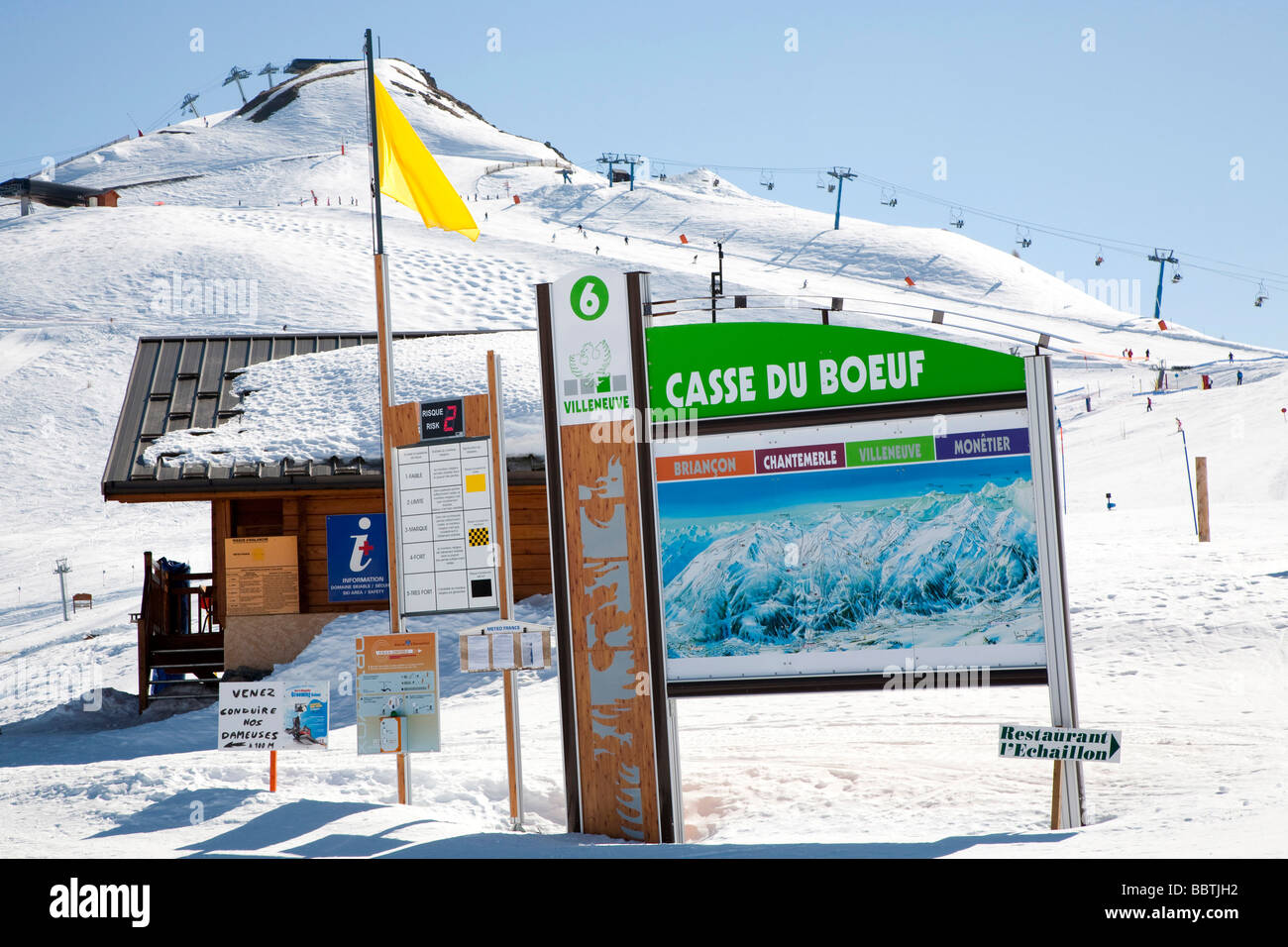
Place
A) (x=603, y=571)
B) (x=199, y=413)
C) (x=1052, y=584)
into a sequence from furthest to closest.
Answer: (x=199, y=413)
(x=603, y=571)
(x=1052, y=584)

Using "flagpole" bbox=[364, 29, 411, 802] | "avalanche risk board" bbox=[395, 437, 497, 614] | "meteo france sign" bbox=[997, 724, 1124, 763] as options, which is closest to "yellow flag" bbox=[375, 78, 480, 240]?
"flagpole" bbox=[364, 29, 411, 802]

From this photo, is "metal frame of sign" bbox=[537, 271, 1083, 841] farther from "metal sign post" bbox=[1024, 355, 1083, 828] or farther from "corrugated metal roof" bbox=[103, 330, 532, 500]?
"corrugated metal roof" bbox=[103, 330, 532, 500]

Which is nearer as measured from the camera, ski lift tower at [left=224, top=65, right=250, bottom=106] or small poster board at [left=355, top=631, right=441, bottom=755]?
small poster board at [left=355, top=631, right=441, bottom=755]

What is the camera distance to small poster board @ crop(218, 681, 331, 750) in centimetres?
933

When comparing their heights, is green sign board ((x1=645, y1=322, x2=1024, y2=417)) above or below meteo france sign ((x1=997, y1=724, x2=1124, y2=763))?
above

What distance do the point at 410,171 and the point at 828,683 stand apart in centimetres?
617

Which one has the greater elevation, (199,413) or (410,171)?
(410,171)

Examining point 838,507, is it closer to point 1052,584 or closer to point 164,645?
point 1052,584

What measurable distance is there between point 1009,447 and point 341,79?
160m

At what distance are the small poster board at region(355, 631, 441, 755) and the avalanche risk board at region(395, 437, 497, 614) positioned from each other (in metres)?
0.41

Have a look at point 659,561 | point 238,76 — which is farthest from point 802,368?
point 238,76

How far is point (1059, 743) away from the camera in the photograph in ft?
23.9

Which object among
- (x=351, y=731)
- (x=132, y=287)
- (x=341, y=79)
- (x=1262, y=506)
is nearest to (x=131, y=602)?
(x=351, y=731)

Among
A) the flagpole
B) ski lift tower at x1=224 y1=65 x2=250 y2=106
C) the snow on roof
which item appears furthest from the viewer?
ski lift tower at x1=224 y1=65 x2=250 y2=106
